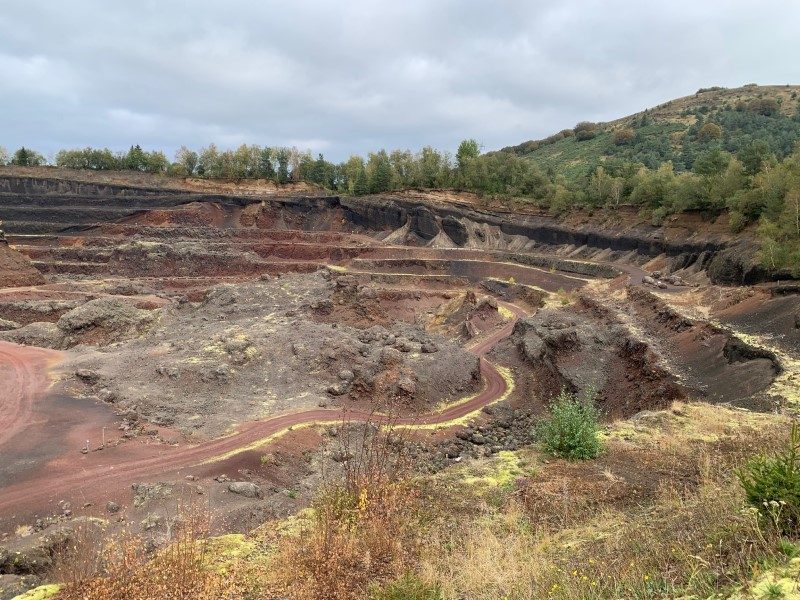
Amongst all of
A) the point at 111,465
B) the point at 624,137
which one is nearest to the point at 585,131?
the point at 624,137

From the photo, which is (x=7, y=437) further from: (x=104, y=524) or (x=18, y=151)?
(x=18, y=151)

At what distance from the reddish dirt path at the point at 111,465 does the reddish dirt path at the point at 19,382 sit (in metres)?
0.11

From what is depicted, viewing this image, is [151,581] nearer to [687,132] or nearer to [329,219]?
[329,219]

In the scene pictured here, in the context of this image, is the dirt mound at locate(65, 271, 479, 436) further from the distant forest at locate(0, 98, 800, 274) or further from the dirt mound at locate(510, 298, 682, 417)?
the distant forest at locate(0, 98, 800, 274)

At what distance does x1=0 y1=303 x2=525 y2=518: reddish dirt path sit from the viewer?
1453cm

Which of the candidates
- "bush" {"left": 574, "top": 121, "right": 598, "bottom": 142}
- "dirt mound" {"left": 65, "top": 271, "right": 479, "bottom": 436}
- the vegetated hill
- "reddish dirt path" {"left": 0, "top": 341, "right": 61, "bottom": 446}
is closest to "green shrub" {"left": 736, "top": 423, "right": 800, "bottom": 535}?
"dirt mound" {"left": 65, "top": 271, "right": 479, "bottom": 436}

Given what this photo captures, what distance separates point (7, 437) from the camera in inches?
687

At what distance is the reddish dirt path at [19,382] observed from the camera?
18.5 m

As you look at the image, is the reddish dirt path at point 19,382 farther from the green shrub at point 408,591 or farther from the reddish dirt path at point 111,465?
the green shrub at point 408,591

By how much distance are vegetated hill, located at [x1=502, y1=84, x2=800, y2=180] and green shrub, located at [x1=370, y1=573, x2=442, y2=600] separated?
3152 inches

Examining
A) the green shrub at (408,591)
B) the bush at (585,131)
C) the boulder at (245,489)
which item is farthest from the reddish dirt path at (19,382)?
the bush at (585,131)

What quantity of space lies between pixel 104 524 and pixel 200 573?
319 inches

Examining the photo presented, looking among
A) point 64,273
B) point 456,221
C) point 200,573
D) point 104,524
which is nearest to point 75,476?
point 104,524

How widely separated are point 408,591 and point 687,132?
114810 mm
